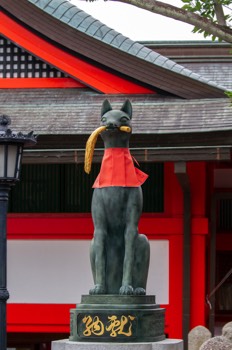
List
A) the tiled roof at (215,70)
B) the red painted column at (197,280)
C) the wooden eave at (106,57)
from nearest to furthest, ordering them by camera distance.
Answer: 1. the red painted column at (197,280)
2. the wooden eave at (106,57)
3. the tiled roof at (215,70)

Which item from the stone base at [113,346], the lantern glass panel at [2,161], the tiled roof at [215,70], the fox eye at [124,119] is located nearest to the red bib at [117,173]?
the fox eye at [124,119]

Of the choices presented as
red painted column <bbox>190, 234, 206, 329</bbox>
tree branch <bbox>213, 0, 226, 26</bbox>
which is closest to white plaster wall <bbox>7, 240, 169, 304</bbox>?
red painted column <bbox>190, 234, 206, 329</bbox>

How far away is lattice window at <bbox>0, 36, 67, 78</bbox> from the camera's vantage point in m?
20.9

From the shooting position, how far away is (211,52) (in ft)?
87.1

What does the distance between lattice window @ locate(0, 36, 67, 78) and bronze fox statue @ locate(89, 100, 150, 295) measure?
716 centimetres

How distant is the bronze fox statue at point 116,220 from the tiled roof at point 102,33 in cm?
642

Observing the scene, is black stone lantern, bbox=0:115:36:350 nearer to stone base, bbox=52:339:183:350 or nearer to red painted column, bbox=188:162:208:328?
stone base, bbox=52:339:183:350

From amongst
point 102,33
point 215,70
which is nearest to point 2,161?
point 102,33

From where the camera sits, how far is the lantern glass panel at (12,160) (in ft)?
44.4

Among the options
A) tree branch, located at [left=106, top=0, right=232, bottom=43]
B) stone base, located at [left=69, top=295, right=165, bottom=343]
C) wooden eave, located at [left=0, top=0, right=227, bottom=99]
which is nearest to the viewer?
tree branch, located at [left=106, top=0, right=232, bottom=43]

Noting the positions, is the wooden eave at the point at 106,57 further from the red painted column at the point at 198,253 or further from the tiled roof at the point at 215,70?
the tiled roof at the point at 215,70

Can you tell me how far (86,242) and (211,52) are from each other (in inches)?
298

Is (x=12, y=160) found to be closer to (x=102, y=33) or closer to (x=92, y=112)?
(x=92, y=112)

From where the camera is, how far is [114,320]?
1325 centimetres
